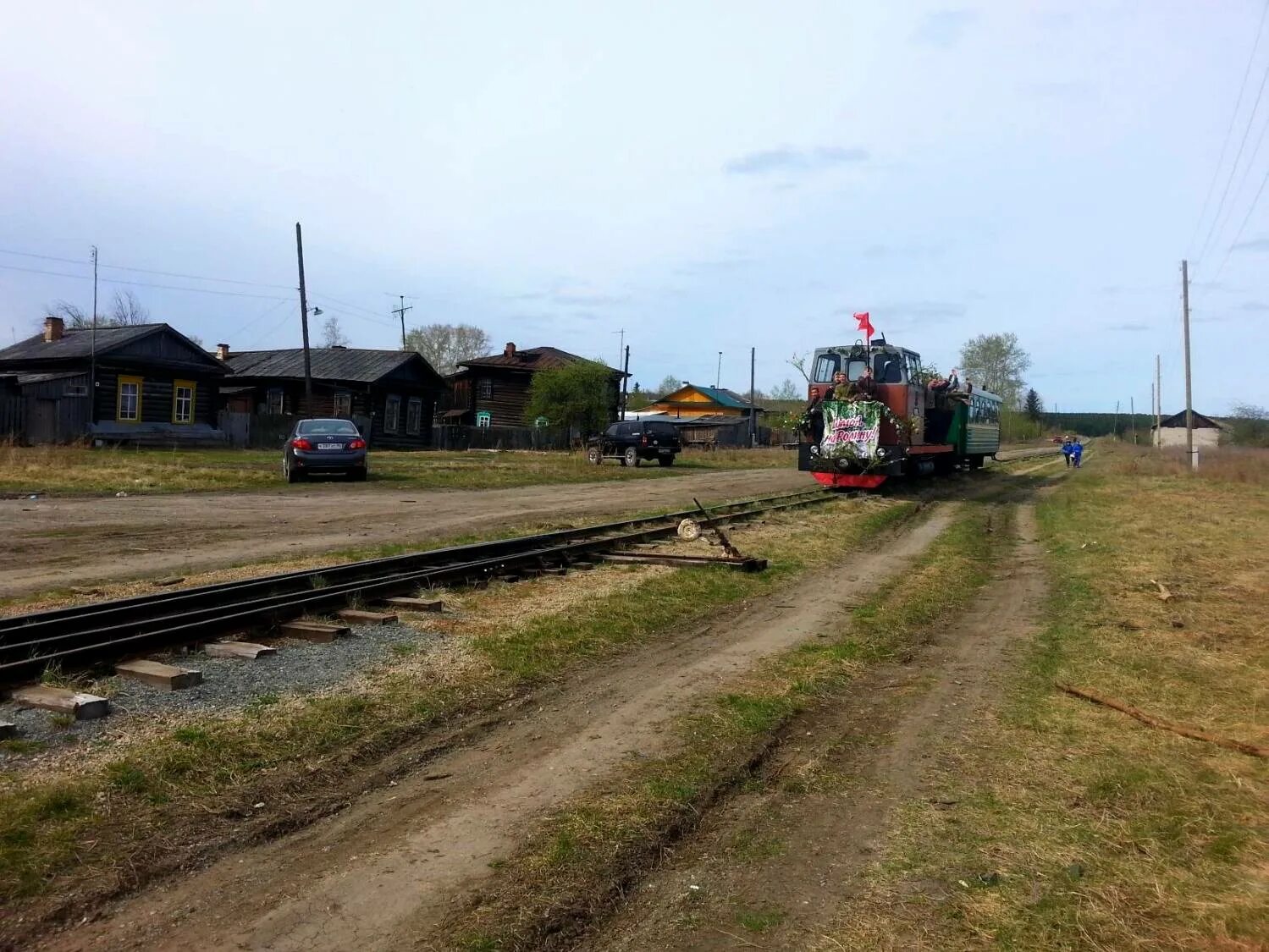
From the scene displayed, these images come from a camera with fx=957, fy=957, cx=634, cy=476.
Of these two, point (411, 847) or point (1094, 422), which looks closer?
point (411, 847)

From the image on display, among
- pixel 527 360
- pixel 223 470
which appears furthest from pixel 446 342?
pixel 223 470

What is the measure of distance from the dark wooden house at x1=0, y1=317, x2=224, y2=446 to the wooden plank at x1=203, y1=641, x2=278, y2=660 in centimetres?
3124

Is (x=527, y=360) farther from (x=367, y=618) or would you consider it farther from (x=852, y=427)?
(x=367, y=618)

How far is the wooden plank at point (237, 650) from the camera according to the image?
6445 mm

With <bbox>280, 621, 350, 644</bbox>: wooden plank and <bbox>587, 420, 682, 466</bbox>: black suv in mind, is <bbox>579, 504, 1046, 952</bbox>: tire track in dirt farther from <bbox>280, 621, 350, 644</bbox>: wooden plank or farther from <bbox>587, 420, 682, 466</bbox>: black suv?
<bbox>587, 420, 682, 466</bbox>: black suv

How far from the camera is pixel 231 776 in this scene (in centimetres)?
445

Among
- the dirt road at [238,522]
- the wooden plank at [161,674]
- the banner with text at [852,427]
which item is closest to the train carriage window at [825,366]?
the banner with text at [852,427]

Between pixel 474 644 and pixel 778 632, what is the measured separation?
2.70m

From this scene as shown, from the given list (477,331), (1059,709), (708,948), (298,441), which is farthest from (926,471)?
(477,331)

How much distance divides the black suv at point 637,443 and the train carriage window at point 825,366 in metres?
12.1

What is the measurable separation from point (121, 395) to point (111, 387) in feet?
1.71

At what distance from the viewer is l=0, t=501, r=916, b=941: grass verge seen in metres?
3.57

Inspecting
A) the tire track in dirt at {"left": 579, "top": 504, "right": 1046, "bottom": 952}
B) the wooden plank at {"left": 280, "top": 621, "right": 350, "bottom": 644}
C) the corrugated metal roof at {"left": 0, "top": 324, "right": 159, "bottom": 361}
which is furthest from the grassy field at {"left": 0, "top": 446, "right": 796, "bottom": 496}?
the tire track in dirt at {"left": 579, "top": 504, "right": 1046, "bottom": 952}

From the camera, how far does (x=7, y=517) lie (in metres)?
14.1
